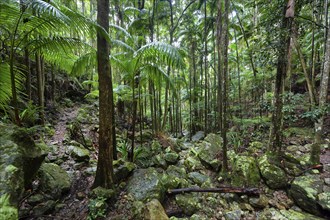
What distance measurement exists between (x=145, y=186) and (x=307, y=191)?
3.47 meters

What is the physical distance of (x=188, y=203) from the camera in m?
3.86

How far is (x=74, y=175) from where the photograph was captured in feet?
13.2

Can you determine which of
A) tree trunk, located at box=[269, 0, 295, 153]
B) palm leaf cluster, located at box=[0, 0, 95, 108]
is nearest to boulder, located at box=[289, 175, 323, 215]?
tree trunk, located at box=[269, 0, 295, 153]

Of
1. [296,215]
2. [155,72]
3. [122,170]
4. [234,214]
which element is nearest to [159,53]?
[155,72]

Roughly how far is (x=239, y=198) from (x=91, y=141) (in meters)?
4.64

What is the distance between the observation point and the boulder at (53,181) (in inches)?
131

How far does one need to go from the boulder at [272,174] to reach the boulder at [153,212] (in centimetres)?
278

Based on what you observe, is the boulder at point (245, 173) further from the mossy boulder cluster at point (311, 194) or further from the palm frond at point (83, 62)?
the palm frond at point (83, 62)

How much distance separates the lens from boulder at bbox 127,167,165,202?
147 inches

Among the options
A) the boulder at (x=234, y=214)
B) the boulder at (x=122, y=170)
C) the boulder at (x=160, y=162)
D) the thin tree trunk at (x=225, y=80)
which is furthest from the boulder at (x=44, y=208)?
the thin tree trunk at (x=225, y=80)

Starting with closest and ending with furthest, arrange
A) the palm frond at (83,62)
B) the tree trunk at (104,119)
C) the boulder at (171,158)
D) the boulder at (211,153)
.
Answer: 1. the tree trunk at (104,119)
2. the palm frond at (83,62)
3. the boulder at (211,153)
4. the boulder at (171,158)

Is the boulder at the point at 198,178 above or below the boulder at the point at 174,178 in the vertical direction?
below

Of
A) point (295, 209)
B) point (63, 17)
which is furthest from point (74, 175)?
point (295, 209)

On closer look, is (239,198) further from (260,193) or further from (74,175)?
(74,175)
